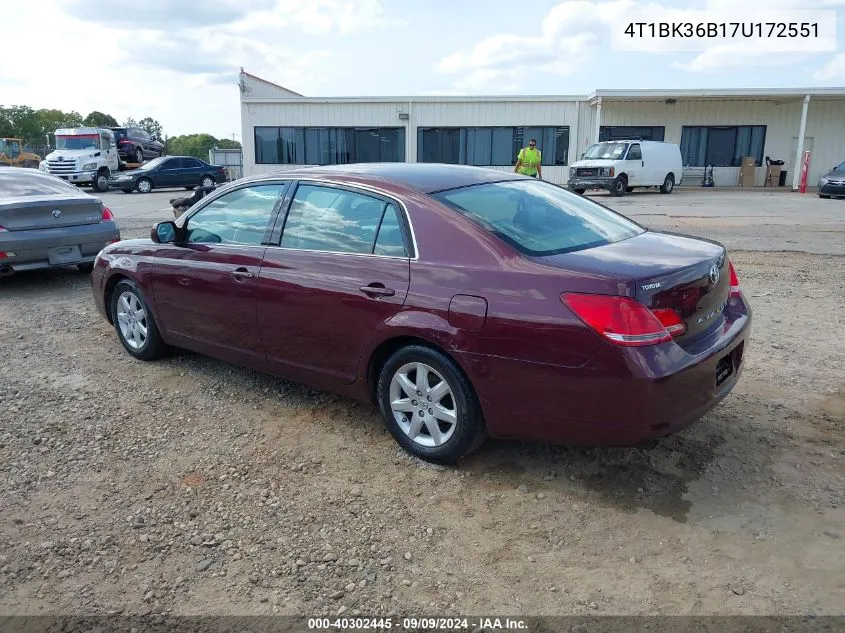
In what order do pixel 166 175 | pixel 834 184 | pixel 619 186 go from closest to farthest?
pixel 834 184 < pixel 619 186 < pixel 166 175

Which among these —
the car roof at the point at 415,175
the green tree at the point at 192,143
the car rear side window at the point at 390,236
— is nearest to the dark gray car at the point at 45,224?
the car roof at the point at 415,175

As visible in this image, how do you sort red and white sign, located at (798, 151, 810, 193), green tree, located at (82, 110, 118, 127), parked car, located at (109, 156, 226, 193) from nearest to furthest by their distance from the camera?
red and white sign, located at (798, 151, 810, 193), parked car, located at (109, 156, 226, 193), green tree, located at (82, 110, 118, 127)

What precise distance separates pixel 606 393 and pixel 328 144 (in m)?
28.5

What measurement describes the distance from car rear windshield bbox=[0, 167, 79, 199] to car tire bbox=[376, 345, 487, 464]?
6633 mm

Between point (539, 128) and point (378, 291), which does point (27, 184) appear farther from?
point (539, 128)

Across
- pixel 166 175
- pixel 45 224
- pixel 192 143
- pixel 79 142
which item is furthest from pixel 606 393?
pixel 192 143

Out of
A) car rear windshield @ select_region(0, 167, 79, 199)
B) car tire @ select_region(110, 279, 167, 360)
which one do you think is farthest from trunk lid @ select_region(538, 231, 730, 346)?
car rear windshield @ select_region(0, 167, 79, 199)

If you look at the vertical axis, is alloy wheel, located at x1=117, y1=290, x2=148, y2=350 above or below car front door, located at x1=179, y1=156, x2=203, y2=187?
below

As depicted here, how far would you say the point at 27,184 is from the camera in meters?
8.46

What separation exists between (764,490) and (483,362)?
4.93 feet

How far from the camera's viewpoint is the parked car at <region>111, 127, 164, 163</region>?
33969 mm

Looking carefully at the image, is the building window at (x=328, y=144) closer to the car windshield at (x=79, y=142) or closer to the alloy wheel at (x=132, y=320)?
the car windshield at (x=79, y=142)

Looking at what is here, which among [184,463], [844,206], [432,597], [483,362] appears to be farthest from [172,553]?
[844,206]

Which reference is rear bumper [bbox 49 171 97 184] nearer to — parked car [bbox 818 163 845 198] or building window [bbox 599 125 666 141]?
building window [bbox 599 125 666 141]
